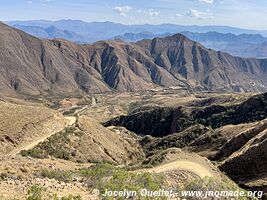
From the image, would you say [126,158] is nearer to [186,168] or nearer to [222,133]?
[222,133]

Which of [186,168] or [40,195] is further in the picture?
[186,168]

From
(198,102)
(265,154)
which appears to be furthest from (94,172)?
(198,102)

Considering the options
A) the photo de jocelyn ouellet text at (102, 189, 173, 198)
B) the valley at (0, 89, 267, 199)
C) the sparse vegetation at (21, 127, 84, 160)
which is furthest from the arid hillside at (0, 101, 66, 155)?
the photo de jocelyn ouellet text at (102, 189, 173, 198)

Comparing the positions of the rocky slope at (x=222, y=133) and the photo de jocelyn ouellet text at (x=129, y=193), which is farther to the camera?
the rocky slope at (x=222, y=133)

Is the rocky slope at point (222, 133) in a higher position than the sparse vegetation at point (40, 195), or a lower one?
lower

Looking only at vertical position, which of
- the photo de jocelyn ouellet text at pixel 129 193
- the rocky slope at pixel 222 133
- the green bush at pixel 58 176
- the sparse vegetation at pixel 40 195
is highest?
the sparse vegetation at pixel 40 195

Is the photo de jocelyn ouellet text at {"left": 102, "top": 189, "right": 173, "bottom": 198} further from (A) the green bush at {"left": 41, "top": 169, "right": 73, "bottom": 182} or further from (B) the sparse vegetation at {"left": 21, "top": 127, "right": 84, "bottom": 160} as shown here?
(B) the sparse vegetation at {"left": 21, "top": 127, "right": 84, "bottom": 160}

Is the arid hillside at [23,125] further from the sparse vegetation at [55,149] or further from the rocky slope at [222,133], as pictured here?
the rocky slope at [222,133]

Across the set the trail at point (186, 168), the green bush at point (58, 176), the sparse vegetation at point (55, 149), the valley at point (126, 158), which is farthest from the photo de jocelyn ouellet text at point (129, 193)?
the sparse vegetation at point (55, 149)

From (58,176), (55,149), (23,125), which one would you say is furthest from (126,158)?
(58,176)

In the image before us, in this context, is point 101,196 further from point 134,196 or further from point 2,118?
point 2,118
